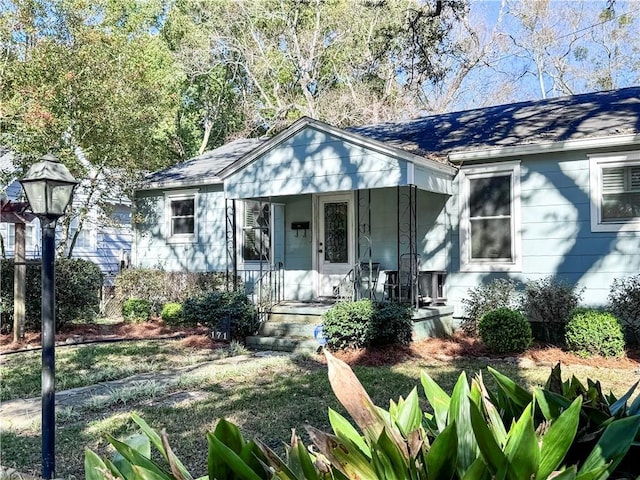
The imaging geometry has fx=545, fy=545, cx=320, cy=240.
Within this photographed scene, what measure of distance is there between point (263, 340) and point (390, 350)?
2.34 metres

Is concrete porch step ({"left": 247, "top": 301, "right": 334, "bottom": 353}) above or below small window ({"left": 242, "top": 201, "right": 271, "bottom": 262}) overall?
below

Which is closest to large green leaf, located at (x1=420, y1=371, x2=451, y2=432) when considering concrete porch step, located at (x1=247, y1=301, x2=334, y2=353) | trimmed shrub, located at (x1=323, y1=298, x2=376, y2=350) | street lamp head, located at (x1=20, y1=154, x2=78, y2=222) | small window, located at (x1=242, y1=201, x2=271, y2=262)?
street lamp head, located at (x1=20, y1=154, x2=78, y2=222)

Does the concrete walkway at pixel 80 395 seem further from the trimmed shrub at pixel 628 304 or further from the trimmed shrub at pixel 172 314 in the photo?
the trimmed shrub at pixel 628 304

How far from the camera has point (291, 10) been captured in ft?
76.5

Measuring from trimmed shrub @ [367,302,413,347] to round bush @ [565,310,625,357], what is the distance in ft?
7.88

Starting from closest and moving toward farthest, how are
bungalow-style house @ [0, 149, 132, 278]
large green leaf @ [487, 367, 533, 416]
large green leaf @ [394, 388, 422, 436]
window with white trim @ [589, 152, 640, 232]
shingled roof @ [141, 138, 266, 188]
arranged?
1. large green leaf @ [394, 388, 422, 436]
2. large green leaf @ [487, 367, 533, 416]
3. window with white trim @ [589, 152, 640, 232]
4. shingled roof @ [141, 138, 266, 188]
5. bungalow-style house @ [0, 149, 132, 278]

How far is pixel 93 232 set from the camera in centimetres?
2089

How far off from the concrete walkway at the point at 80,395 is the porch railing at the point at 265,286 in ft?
7.69

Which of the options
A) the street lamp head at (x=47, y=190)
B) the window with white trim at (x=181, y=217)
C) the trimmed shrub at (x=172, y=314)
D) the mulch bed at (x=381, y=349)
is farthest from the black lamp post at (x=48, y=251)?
the window with white trim at (x=181, y=217)

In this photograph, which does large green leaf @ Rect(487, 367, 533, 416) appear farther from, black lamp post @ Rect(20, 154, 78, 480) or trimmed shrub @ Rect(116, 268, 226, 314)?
trimmed shrub @ Rect(116, 268, 226, 314)

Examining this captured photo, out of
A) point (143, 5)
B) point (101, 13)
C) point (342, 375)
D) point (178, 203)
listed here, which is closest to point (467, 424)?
point (342, 375)

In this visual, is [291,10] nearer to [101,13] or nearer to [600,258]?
[101,13]

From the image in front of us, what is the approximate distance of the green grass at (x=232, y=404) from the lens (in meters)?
4.45

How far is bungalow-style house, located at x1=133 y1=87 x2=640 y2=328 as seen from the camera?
8.88 meters
